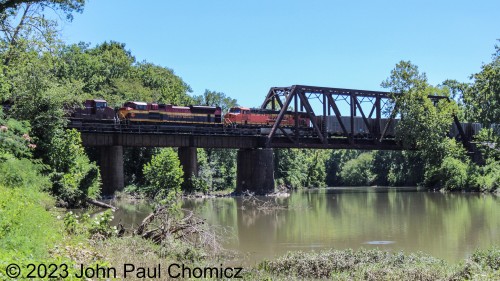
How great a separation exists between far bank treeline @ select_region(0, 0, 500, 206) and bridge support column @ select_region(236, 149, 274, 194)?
415 cm

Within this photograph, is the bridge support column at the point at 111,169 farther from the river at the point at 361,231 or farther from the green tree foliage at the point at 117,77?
the river at the point at 361,231

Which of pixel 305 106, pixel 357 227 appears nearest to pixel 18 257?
pixel 357 227

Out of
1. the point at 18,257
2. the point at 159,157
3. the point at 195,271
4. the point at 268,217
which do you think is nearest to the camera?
the point at 18,257

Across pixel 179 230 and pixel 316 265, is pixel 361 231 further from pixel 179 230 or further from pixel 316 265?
pixel 179 230

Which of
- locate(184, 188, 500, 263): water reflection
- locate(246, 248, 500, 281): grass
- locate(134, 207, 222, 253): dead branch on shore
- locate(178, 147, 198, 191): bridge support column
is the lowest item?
locate(184, 188, 500, 263): water reflection

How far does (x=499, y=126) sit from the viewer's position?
56.6m

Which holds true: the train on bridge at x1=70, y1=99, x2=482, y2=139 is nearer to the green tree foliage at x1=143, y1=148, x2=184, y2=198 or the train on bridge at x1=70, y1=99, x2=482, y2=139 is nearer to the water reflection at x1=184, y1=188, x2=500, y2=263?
the green tree foliage at x1=143, y1=148, x2=184, y2=198

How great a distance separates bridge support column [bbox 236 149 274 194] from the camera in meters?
51.2

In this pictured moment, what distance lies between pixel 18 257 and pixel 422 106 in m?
56.5

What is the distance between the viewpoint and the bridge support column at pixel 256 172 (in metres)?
51.2

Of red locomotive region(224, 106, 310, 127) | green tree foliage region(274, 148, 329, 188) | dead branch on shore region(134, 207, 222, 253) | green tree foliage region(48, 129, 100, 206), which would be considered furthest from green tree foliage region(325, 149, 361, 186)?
dead branch on shore region(134, 207, 222, 253)

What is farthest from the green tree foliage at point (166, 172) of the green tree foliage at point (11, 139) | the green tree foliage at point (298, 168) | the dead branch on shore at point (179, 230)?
the green tree foliage at point (298, 168)

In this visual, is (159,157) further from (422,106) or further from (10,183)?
(422,106)

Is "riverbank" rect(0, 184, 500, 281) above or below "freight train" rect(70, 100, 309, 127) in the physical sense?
below
